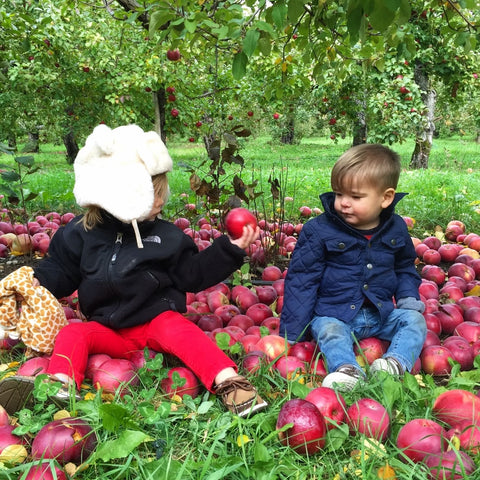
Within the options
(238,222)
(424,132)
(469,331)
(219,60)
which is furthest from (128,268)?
(424,132)

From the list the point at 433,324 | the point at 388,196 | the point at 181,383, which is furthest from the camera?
the point at 433,324

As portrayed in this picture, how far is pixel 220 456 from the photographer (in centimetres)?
162

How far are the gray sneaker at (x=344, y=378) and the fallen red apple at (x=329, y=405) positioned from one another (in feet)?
0.50

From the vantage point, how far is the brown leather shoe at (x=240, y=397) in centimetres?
186

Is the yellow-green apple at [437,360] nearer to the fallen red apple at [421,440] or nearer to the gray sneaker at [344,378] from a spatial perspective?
the gray sneaker at [344,378]

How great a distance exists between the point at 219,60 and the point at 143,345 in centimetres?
539

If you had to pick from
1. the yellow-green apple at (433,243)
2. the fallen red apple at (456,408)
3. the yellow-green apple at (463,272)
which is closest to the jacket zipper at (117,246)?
the fallen red apple at (456,408)

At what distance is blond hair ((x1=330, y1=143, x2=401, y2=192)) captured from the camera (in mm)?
2416

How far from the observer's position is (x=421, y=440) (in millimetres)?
1582

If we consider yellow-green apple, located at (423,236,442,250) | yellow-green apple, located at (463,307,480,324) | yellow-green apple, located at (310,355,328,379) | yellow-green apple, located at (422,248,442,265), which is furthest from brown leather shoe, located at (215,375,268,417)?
yellow-green apple, located at (423,236,442,250)

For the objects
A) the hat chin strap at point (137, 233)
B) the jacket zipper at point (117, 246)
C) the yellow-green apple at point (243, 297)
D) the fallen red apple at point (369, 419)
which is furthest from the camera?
the yellow-green apple at point (243, 297)

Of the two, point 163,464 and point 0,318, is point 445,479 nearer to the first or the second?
point 163,464

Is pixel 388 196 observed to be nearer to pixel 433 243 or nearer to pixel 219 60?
pixel 433 243

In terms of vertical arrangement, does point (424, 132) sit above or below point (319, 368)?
above
